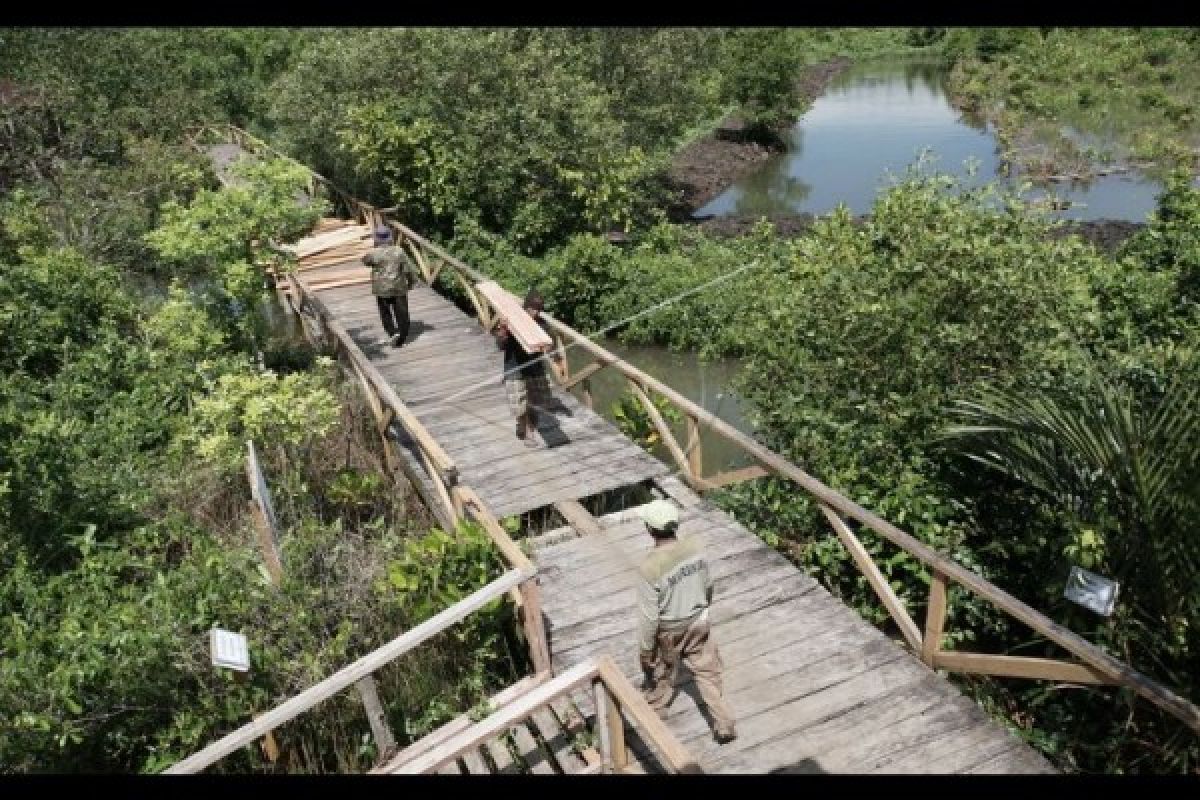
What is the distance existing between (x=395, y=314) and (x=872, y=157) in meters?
20.7

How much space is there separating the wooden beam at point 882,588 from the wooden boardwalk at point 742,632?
0.45 feet

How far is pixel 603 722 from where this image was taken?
500 cm

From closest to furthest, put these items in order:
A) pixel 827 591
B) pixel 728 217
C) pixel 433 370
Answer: pixel 827 591 → pixel 433 370 → pixel 728 217

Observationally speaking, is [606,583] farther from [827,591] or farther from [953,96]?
[953,96]

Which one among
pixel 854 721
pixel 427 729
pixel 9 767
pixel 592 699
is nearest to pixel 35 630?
pixel 9 767

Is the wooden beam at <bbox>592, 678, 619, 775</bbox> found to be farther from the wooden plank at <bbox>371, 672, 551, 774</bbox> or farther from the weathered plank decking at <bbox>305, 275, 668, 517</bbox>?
the weathered plank decking at <bbox>305, 275, 668, 517</bbox>

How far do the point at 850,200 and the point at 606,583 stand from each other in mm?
19006

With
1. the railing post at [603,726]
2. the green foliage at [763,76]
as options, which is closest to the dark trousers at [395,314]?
the railing post at [603,726]

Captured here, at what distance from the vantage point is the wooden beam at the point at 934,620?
5.48 metres

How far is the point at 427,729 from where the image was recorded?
6129mm

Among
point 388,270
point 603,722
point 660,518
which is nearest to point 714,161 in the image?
point 388,270

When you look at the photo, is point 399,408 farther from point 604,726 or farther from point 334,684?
point 604,726
